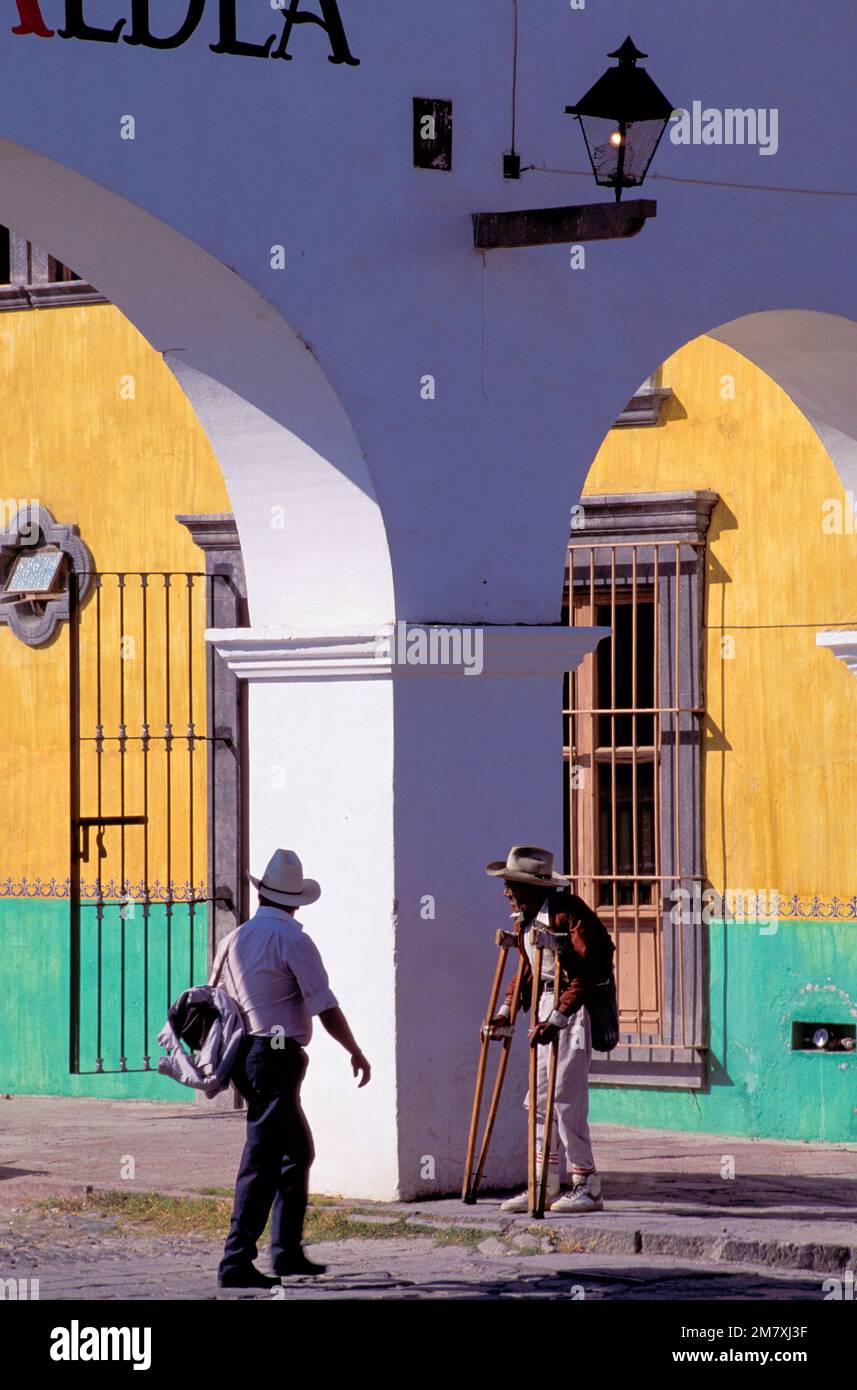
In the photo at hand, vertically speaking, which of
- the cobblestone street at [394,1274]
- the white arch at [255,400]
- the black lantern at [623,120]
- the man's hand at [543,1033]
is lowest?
the cobblestone street at [394,1274]

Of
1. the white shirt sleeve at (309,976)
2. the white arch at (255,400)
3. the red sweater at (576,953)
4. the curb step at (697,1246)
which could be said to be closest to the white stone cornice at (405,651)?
the white arch at (255,400)

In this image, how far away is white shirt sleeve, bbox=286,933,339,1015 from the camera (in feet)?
26.8

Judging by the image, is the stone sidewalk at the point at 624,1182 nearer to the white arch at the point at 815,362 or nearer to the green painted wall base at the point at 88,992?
the green painted wall base at the point at 88,992

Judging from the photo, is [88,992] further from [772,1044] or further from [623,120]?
[623,120]

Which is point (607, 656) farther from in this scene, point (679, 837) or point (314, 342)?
point (314, 342)

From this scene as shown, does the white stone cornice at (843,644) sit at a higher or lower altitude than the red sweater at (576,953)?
higher

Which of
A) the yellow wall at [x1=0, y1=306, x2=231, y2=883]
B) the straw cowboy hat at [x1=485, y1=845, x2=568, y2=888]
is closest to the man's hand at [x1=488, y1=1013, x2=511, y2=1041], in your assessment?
the straw cowboy hat at [x1=485, y1=845, x2=568, y2=888]

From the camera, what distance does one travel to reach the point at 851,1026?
12156 millimetres

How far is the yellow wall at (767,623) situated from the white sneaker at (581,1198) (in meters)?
3.13

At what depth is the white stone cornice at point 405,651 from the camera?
962cm

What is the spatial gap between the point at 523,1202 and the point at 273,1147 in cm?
158

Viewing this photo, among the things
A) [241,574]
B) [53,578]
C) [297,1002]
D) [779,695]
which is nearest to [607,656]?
[779,695]
